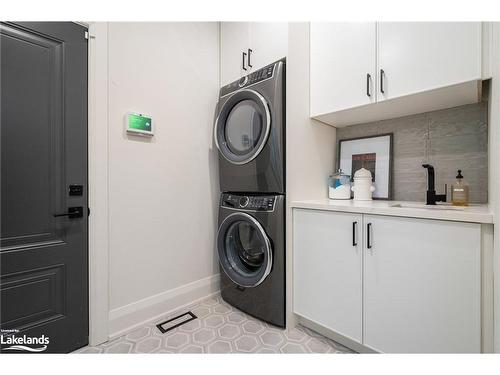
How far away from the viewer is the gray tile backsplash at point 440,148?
136 centimetres

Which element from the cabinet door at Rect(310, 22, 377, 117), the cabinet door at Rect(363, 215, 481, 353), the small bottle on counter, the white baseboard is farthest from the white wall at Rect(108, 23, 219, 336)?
the small bottle on counter

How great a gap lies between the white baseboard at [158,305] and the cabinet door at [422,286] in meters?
1.23

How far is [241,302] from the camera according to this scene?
5.53 ft

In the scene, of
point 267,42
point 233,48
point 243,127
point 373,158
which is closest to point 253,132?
point 243,127

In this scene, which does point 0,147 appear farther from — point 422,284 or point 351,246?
point 422,284

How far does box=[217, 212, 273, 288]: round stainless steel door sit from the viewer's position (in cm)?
157

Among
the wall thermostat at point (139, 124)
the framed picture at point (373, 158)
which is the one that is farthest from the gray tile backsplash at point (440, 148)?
the wall thermostat at point (139, 124)

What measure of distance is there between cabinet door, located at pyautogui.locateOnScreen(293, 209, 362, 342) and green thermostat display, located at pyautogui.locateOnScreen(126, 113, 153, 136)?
1.13 metres

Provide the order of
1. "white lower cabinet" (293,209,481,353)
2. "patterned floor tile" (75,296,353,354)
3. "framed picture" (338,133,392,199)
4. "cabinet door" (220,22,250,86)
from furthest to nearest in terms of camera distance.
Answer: "cabinet door" (220,22,250,86), "framed picture" (338,133,392,199), "patterned floor tile" (75,296,353,354), "white lower cabinet" (293,209,481,353)

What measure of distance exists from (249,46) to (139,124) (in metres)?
1.01

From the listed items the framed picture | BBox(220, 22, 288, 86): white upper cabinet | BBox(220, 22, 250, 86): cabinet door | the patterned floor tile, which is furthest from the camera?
BBox(220, 22, 250, 86): cabinet door

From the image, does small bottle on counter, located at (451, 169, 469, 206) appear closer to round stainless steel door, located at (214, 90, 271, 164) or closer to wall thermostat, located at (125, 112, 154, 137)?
round stainless steel door, located at (214, 90, 271, 164)

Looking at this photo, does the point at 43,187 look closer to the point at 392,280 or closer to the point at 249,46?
the point at 249,46
